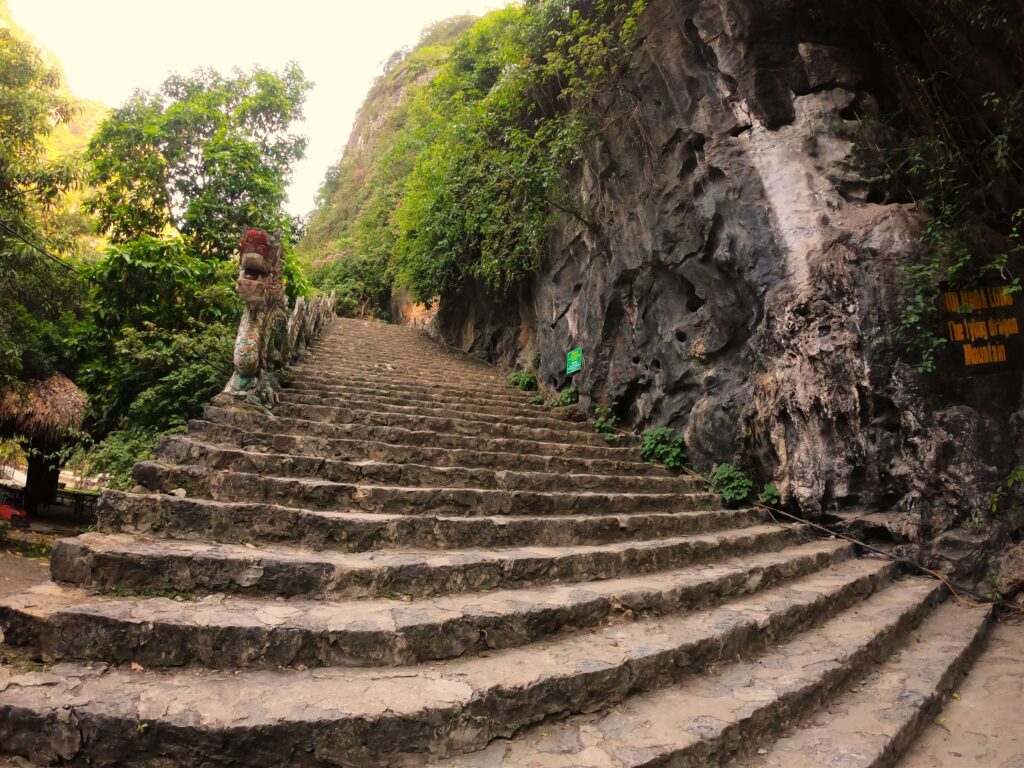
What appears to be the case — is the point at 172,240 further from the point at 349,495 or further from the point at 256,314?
the point at 349,495

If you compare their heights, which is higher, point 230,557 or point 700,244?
point 700,244

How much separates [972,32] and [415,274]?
10.4 meters

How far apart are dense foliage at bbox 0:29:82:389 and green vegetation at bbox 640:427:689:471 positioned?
8.76 m

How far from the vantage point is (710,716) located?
7.79 ft

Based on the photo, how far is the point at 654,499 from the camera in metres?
5.21

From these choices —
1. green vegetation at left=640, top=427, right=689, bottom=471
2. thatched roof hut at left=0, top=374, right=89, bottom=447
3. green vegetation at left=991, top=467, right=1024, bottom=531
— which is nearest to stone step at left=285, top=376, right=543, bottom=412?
green vegetation at left=640, top=427, right=689, bottom=471

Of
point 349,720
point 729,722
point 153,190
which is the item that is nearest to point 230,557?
point 349,720

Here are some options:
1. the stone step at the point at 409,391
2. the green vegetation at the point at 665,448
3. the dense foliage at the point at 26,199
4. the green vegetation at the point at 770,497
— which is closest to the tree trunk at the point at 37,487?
the dense foliage at the point at 26,199

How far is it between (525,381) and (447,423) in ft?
13.5

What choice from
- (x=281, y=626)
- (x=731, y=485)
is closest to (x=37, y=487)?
(x=281, y=626)

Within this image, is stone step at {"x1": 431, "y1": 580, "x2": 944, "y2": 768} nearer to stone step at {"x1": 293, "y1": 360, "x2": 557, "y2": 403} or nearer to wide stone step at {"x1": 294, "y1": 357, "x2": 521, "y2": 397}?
stone step at {"x1": 293, "y1": 360, "x2": 557, "y2": 403}

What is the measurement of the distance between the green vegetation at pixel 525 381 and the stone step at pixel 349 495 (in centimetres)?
530

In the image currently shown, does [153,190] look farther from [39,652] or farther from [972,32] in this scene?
[972,32]

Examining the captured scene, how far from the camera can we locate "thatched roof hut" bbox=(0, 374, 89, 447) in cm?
809
